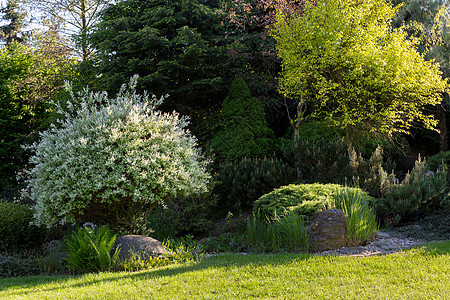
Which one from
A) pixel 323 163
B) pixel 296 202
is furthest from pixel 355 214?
pixel 323 163

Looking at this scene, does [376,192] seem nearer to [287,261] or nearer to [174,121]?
[287,261]

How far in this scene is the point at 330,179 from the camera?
31.3ft

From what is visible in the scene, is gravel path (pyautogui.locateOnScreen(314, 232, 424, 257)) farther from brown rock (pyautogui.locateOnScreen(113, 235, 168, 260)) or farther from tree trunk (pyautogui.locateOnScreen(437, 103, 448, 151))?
tree trunk (pyautogui.locateOnScreen(437, 103, 448, 151))

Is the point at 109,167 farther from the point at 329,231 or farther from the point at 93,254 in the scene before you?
the point at 329,231

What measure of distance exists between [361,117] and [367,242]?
4312mm

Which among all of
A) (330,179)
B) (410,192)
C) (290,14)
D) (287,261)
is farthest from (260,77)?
(287,261)

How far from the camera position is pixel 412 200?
7.39 metres

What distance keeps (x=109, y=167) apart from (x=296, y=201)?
131 inches

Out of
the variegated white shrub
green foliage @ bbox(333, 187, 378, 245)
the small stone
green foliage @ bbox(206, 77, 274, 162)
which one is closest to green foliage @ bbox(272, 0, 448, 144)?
green foliage @ bbox(206, 77, 274, 162)

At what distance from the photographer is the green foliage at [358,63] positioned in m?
9.06

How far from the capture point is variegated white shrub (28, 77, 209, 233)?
233 inches

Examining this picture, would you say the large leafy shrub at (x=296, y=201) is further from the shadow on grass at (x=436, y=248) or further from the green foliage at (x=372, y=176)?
the shadow on grass at (x=436, y=248)

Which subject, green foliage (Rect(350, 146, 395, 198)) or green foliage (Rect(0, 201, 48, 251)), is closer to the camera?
green foliage (Rect(0, 201, 48, 251))

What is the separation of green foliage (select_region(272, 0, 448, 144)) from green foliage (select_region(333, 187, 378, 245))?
3188 millimetres
